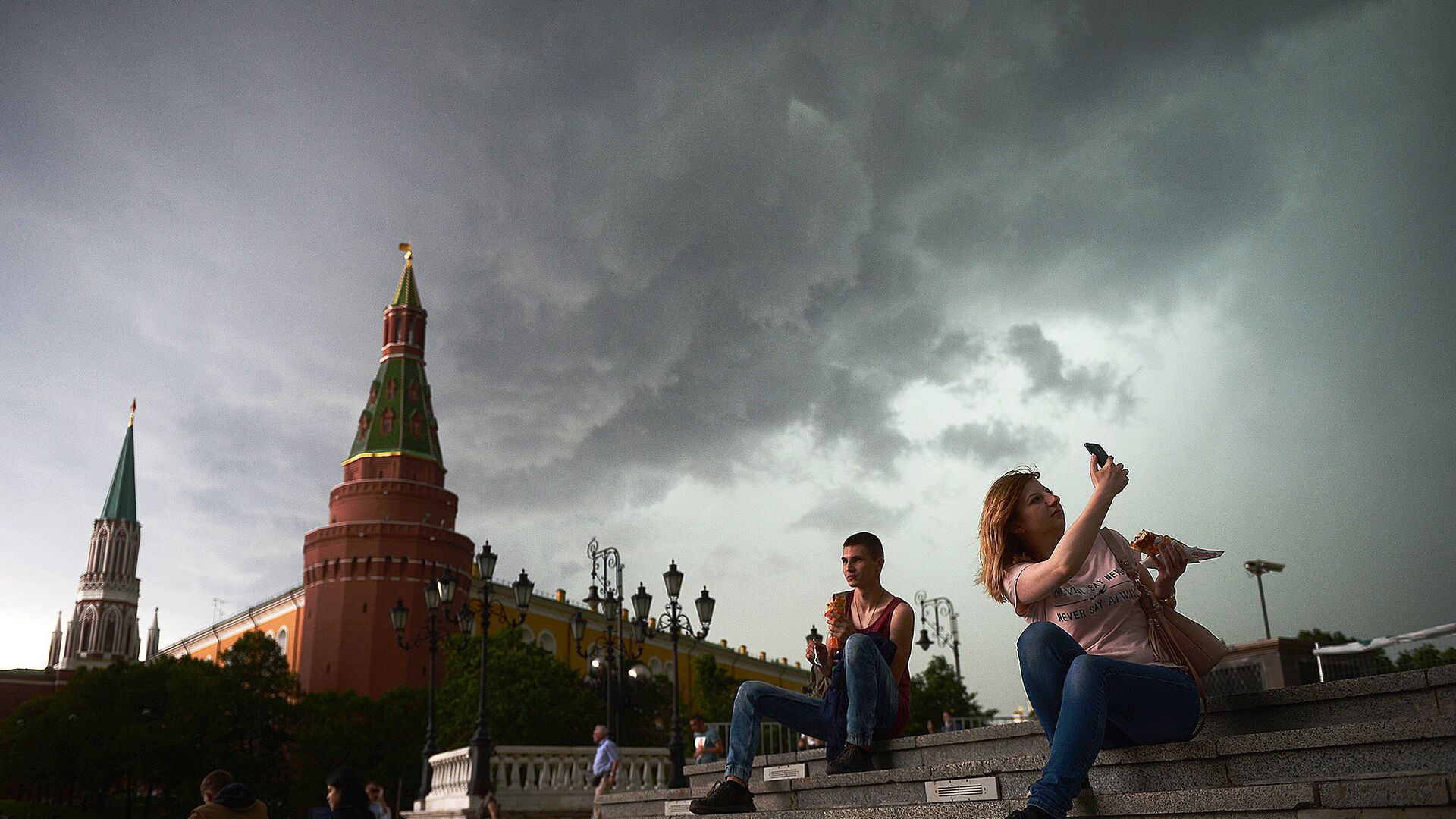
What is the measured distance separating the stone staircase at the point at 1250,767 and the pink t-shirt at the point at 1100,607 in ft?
1.34

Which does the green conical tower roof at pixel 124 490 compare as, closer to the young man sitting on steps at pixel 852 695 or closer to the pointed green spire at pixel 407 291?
the pointed green spire at pixel 407 291

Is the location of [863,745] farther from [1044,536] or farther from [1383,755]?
[1383,755]

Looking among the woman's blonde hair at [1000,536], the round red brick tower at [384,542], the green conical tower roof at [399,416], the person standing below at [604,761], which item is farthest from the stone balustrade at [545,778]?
the green conical tower roof at [399,416]

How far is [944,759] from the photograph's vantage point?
5012 mm

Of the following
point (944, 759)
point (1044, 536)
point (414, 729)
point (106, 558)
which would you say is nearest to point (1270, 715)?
point (1044, 536)

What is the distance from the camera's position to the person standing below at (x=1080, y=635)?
3.31 metres

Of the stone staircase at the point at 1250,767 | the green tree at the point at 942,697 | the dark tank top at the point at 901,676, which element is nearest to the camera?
the stone staircase at the point at 1250,767

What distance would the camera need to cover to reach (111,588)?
2872 inches

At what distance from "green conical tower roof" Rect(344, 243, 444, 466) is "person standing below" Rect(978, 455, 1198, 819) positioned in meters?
45.5

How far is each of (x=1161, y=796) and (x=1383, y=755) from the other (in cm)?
70

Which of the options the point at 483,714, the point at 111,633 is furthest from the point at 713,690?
the point at 111,633

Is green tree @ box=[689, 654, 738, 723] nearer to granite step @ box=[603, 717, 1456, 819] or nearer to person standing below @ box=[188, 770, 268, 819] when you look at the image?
person standing below @ box=[188, 770, 268, 819]

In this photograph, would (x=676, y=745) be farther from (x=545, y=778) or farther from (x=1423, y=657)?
(x=1423, y=657)

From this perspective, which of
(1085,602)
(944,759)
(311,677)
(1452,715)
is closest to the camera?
(1452,715)
